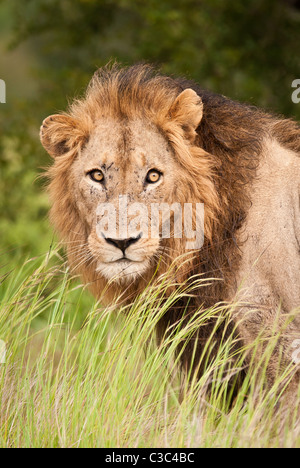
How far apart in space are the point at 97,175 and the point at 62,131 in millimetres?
462

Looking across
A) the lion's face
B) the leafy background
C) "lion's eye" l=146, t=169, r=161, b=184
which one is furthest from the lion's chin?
the leafy background

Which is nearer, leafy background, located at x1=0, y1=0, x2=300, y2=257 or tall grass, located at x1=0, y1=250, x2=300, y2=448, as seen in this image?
tall grass, located at x1=0, y1=250, x2=300, y2=448

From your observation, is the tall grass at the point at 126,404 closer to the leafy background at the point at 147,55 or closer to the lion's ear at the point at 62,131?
the lion's ear at the point at 62,131

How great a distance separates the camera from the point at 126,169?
13.9 feet

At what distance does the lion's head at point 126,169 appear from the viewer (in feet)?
13.8

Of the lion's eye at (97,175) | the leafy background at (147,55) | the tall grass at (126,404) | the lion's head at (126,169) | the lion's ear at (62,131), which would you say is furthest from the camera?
the leafy background at (147,55)

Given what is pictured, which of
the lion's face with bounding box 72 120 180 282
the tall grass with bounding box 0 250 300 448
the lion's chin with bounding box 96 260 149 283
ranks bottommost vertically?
the tall grass with bounding box 0 250 300 448

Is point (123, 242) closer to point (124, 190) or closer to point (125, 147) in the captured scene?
point (124, 190)

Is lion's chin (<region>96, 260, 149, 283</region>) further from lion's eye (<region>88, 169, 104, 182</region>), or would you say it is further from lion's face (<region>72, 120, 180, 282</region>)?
lion's eye (<region>88, 169, 104, 182</region>)

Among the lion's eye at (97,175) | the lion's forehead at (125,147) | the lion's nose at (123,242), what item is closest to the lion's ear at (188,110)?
the lion's forehead at (125,147)

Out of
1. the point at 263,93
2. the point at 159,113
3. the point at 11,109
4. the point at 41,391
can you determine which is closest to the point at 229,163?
the point at 159,113

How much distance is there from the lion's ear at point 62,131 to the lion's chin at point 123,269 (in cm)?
84

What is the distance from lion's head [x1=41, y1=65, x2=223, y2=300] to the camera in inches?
165

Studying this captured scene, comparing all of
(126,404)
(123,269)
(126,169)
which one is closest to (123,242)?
(123,269)
